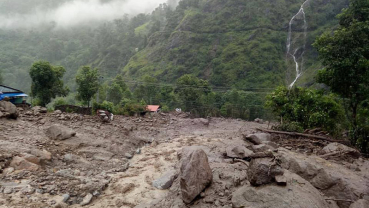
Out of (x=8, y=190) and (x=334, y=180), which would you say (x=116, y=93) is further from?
(x=334, y=180)

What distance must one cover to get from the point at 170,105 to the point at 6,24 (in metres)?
185

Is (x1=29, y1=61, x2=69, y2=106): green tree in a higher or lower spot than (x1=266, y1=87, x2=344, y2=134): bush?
higher

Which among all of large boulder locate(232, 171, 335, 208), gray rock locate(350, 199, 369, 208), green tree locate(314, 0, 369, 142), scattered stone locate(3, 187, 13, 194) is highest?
green tree locate(314, 0, 369, 142)

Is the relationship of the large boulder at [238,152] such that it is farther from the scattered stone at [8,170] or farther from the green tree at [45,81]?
the green tree at [45,81]

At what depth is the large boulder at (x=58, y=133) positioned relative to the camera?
34.5ft

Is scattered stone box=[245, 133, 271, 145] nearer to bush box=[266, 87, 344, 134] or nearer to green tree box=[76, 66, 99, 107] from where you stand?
bush box=[266, 87, 344, 134]

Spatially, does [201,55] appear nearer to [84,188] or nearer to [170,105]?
[170,105]

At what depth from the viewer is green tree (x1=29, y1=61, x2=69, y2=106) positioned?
25500 mm

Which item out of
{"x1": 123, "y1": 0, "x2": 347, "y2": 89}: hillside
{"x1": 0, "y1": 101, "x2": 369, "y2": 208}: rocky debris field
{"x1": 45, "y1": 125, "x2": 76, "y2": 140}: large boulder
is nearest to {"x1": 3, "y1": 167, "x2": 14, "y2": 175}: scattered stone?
{"x1": 0, "y1": 101, "x2": 369, "y2": 208}: rocky debris field

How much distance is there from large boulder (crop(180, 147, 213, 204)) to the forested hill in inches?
2667

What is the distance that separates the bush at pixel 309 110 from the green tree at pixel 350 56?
1379 millimetres

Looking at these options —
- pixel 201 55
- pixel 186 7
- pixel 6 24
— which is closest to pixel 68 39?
pixel 6 24

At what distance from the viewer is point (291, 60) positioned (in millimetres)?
82438

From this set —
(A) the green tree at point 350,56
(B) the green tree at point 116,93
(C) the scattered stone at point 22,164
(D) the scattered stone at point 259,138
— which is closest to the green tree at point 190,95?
(B) the green tree at point 116,93
